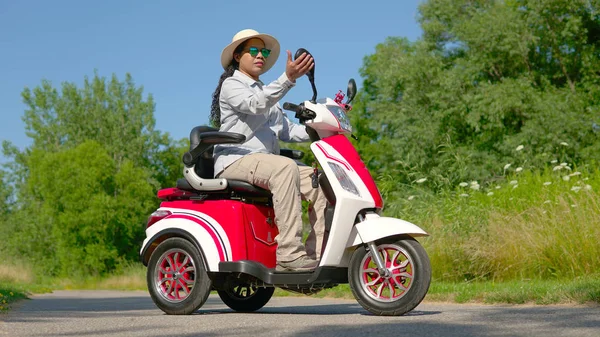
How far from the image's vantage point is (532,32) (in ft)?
103

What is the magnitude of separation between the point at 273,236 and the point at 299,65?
51.1 inches

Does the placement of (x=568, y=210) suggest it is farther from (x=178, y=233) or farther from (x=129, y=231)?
(x=129, y=231)

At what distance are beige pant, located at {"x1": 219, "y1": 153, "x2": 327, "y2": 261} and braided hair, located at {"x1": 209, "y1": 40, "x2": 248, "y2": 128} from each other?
2.18 ft

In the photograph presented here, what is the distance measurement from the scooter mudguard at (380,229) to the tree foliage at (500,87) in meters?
22.9

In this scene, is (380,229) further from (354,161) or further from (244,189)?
(244,189)

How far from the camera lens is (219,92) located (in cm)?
660

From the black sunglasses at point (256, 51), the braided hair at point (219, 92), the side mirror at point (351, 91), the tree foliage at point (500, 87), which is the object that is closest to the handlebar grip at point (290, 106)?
the side mirror at point (351, 91)

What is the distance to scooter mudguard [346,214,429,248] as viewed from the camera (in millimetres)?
5387

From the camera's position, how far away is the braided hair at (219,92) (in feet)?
21.7

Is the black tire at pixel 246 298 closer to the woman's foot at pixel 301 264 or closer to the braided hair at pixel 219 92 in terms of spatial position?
the woman's foot at pixel 301 264

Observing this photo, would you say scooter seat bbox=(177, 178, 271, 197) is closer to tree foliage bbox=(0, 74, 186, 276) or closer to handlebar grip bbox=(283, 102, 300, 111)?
handlebar grip bbox=(283, 102, 300, 111)

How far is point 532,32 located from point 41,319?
27.6m

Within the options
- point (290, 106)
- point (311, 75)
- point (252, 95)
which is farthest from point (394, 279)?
point (252, 95)

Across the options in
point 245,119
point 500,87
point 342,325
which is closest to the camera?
point 342,325
